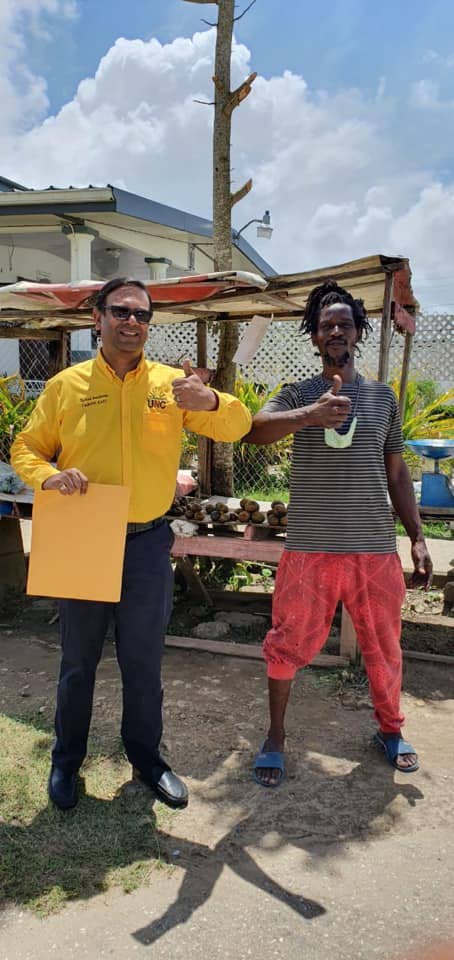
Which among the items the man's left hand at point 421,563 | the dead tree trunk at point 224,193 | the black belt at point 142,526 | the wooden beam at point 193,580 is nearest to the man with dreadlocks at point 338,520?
the man's left hand at point 421,563

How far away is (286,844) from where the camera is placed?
247 centimetres

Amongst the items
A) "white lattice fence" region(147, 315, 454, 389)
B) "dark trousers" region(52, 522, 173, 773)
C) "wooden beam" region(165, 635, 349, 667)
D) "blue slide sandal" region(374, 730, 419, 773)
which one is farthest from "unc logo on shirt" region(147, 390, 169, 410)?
"white lattice fence" region(147, 315, 454, 389)

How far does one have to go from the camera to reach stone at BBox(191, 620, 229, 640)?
479 cm

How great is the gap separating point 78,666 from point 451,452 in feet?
8.42

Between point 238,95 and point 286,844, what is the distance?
4842 millimetres

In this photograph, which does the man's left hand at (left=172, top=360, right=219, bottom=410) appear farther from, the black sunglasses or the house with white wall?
the house with white wall

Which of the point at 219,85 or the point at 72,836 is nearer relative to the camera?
the point at 72,836

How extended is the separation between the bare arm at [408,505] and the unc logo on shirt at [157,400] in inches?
37.8

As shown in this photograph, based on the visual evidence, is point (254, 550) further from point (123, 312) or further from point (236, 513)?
point (123, 312)

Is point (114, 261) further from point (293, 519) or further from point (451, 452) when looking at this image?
point (293, 519)

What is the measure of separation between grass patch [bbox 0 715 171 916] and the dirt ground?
6 centimetres

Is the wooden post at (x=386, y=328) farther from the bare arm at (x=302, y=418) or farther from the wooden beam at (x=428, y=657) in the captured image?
the wooden beam at (x=428, y=657)

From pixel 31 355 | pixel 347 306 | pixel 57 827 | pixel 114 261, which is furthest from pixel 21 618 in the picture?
pixel 114 261

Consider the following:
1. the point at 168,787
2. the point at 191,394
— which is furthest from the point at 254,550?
the point at 191,394
